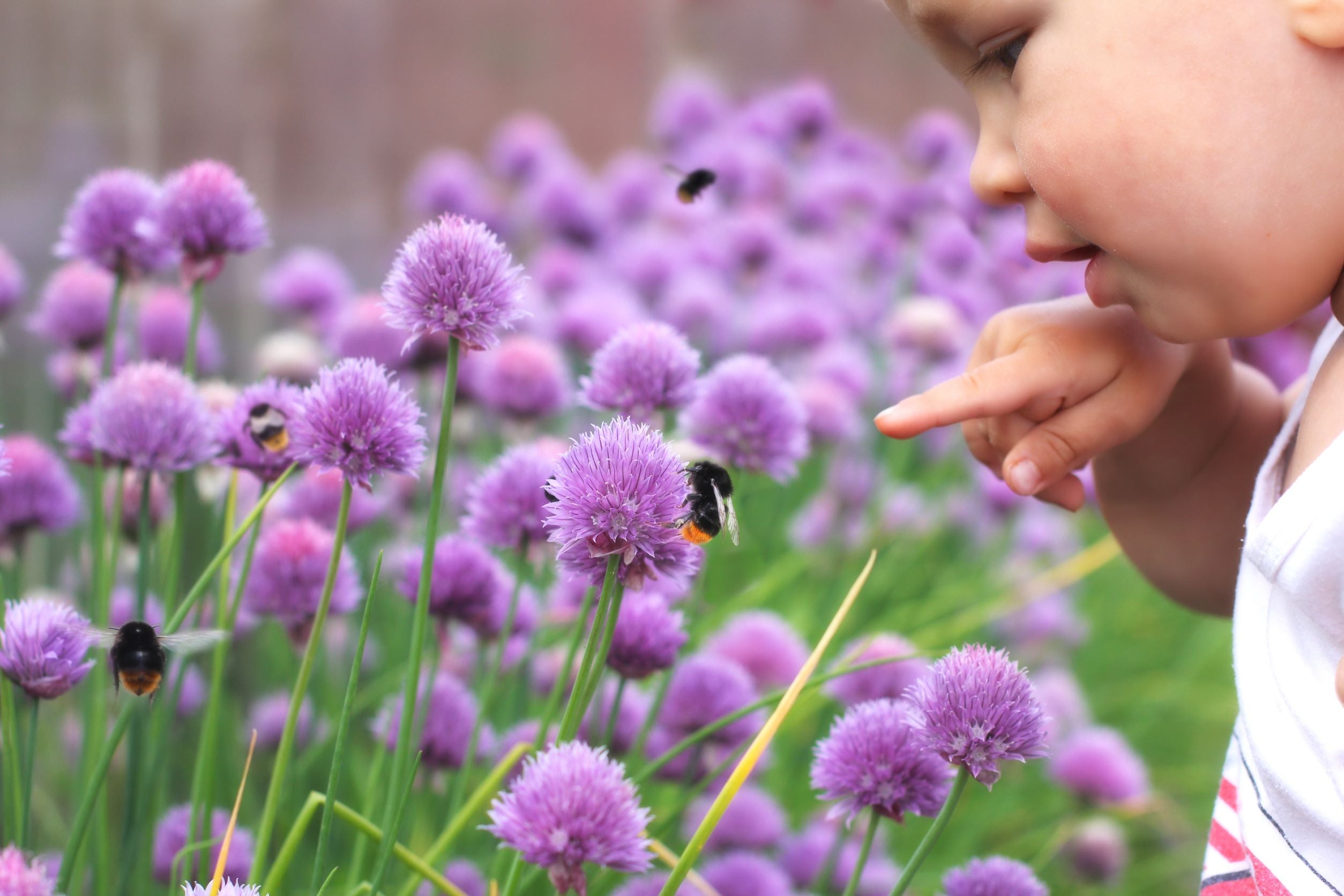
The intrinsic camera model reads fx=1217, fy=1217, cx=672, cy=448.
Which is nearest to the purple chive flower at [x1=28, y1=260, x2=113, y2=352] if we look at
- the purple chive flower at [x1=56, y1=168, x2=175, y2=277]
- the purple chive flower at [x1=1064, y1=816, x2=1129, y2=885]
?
the purple chive flower at [x1=56, y1=168, x2=175, y2=277]

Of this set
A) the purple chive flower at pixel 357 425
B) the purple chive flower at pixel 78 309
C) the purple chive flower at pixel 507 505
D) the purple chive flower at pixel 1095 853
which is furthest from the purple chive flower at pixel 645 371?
the purple chive flower at pixel 1095 853

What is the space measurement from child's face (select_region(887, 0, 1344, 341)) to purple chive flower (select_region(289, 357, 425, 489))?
0.36 meters

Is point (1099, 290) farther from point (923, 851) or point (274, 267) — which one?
point (274, 267)

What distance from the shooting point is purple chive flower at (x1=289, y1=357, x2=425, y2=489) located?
0.59m

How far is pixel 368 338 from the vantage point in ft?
3.90

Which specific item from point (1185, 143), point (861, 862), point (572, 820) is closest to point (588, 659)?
point (572, 820)

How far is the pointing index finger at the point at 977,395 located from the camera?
2.16 feet

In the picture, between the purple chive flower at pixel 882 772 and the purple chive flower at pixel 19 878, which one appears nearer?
the purple chive flower at pixel 19 878

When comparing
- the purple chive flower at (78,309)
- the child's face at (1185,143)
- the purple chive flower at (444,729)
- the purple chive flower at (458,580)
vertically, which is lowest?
the purple chive flower at (444,729)

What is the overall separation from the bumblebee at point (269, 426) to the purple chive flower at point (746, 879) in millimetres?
398

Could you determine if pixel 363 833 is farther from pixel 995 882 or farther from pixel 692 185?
pixel 692 185

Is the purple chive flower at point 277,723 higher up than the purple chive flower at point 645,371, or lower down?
lower down

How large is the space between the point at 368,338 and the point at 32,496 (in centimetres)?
37

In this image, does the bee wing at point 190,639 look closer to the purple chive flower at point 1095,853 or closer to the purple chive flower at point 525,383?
the purple chive flower at point 525,383
